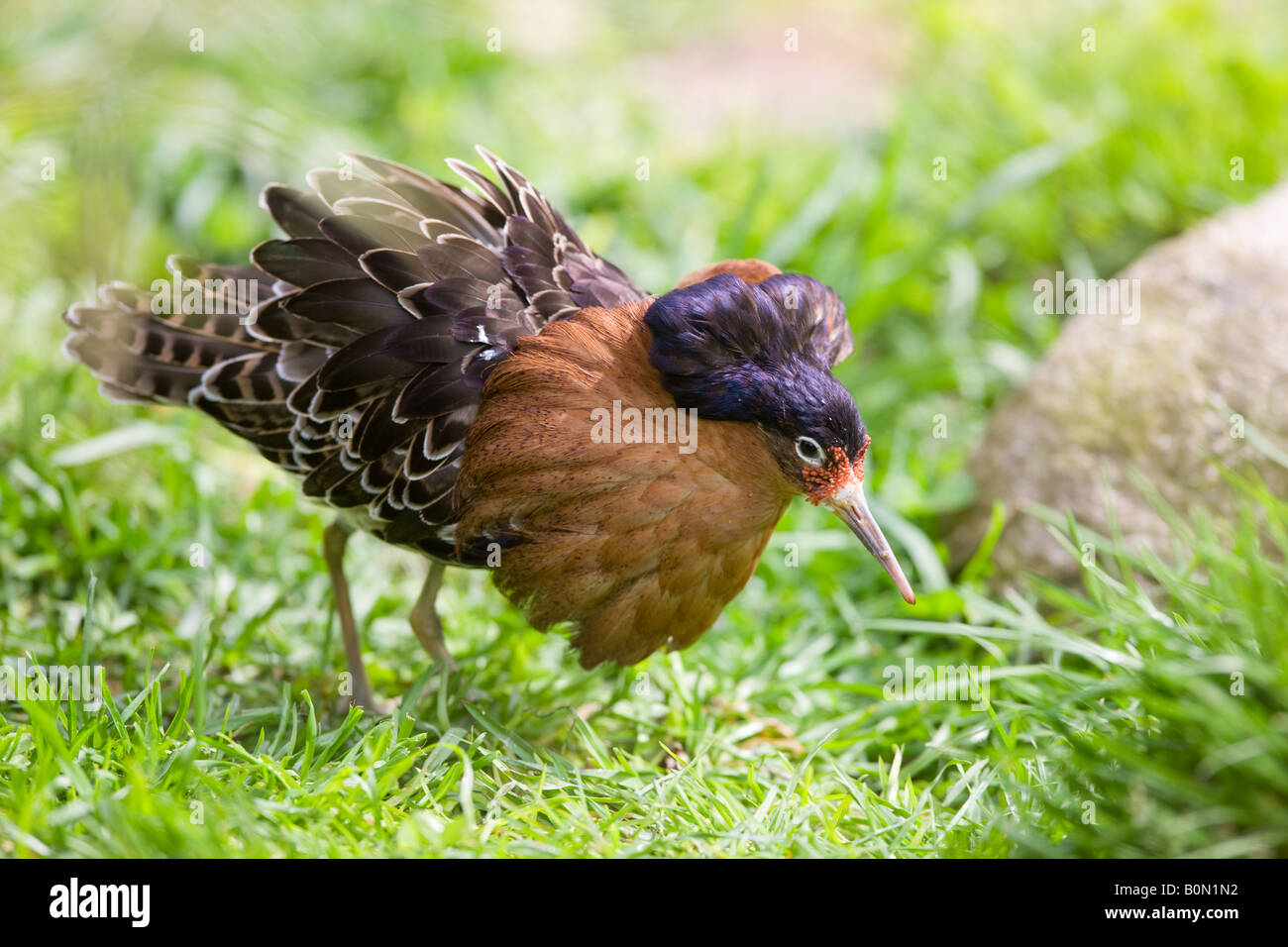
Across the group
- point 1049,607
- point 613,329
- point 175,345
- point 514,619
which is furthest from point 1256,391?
point 175,345

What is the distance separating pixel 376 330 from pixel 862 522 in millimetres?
1703

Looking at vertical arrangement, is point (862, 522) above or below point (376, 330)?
below

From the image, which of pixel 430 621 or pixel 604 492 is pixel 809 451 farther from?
pixel 430 621

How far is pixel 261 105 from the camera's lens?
10.8ft

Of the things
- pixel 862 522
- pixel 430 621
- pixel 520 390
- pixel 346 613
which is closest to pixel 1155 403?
pixel 862 522

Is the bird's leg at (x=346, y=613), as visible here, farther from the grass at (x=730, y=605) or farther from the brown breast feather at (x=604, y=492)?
the brown breast feather at (x=604, y=492)

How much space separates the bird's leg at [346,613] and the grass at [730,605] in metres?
0.17

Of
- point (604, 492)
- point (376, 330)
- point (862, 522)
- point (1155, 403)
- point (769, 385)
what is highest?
point (376, 330)

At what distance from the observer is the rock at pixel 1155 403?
187 inches

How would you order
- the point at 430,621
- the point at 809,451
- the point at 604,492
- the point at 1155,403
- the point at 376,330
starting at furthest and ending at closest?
the point at 1155,403
the point at 430,621
the point at 376,330
the point at 604,492
the point at 809,451

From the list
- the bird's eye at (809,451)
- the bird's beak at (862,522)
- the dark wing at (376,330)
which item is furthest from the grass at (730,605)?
the bird's eye at (809,451)

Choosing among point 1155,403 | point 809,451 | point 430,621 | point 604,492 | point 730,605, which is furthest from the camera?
point 730,605

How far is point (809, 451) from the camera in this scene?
11.9 ft
